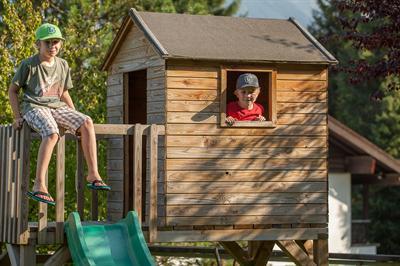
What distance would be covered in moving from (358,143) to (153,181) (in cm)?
1749

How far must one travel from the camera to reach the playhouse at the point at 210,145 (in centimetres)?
1319

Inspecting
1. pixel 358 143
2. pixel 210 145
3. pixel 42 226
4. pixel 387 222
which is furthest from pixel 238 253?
pixel 387 222

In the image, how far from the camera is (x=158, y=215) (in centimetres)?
1356

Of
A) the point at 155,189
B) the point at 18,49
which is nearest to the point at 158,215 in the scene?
the point at 155,189

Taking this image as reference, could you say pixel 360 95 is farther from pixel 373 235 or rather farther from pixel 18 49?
pixel 18 49

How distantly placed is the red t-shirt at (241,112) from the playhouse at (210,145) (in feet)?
0.44

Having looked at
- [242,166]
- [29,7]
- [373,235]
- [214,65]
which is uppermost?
[29,7]

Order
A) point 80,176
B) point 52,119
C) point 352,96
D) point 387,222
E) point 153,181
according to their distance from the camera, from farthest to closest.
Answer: point 352,96, point 387,222, point 80,176, point 153,181, point 52,119

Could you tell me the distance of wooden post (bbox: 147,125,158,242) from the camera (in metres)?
13.1

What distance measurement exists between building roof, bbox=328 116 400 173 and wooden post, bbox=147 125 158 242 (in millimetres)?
16608

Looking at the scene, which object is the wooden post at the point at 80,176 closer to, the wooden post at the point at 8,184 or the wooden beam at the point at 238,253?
the wooden post at the point at 8,184

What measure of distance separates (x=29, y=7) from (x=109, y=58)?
686 centimetres

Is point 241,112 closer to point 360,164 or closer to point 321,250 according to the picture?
point 321,250

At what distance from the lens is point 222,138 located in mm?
13773
